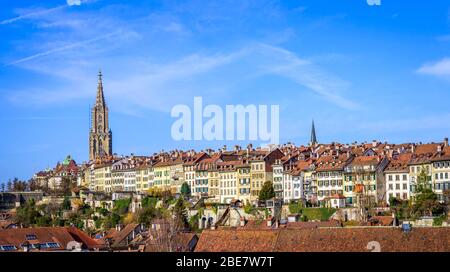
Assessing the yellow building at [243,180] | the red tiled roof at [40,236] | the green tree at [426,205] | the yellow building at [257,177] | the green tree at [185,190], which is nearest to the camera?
the red tiled roof at [40,236]

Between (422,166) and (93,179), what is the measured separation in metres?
32.0

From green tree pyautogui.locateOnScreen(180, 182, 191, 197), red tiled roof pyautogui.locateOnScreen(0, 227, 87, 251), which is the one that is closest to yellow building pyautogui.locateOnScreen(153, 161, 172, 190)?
green tree pyautogui.locateOnScreen(180, 182, 191, 197)

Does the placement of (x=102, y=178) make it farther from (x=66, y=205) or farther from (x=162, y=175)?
(x=66, y=205)

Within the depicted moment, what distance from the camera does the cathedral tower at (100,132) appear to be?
65.5 metres

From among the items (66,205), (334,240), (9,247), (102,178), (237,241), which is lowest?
(9,247)

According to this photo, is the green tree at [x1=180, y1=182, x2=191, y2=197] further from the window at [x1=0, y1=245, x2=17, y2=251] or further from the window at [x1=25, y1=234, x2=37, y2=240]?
the window at [x1=0, y1=245, x2=17, y2=251]

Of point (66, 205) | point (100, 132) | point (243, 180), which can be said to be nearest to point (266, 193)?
point (243, 180)

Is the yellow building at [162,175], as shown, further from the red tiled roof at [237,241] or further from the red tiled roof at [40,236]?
the red tiled roof at [237,241]

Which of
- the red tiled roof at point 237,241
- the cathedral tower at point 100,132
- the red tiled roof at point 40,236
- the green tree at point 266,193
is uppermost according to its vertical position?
the cathedral tower at point 100,132

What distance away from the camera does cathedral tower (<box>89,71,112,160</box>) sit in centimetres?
6550

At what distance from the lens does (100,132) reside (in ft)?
223

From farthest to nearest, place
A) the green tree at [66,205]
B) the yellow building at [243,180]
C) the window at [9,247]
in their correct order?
the green tree at [66,205]
the yellow building at [243,180]
the window at [9,247]

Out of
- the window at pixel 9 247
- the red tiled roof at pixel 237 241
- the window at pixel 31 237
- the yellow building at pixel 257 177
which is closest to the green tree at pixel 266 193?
the yellow building at pixel 257 177
